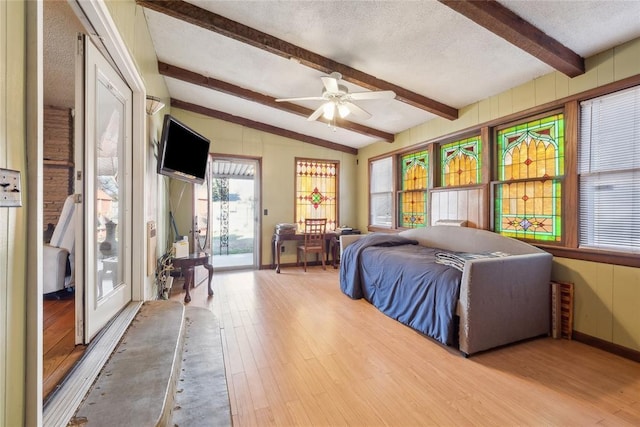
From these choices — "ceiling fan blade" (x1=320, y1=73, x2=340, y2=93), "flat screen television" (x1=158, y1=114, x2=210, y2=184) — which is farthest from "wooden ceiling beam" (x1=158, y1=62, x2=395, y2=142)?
"ceiling fan blade" (x1=320, y1=73, x2=340, y2=93)

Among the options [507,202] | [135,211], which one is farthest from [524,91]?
[135,211]

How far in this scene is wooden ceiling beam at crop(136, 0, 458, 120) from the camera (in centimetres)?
245

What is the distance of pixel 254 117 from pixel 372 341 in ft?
13.7

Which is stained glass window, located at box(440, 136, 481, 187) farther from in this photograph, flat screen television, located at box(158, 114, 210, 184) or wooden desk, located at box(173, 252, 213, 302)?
wooden desk, located at box(173, 252, 213, 302)

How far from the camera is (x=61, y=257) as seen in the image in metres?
2.61

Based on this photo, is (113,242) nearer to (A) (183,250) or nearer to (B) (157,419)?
(B) (157,419)

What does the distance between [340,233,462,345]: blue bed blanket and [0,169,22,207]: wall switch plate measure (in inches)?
104

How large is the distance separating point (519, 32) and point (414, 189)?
2.74 meters

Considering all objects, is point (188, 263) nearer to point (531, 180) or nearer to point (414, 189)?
point (414, 189)

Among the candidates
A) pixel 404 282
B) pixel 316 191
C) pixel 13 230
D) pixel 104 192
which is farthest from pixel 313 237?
pixel 13 230

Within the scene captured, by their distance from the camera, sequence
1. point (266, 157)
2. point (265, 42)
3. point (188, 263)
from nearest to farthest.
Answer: point (265, 42) → point (188, 263) → point (266, 157)

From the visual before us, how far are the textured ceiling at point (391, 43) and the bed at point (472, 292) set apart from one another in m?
1.75

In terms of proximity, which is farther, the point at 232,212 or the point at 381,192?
the point at 232,212

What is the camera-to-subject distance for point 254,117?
16.9 feet
